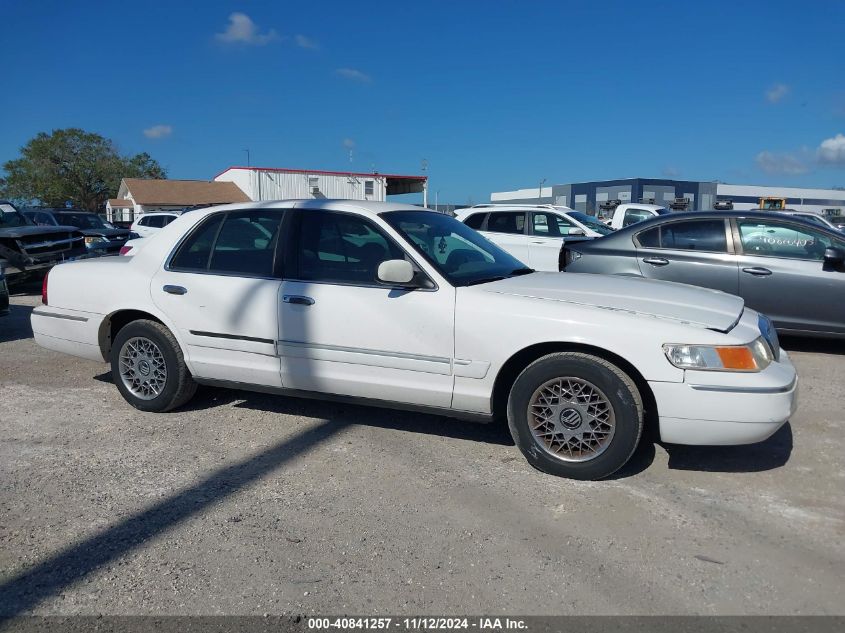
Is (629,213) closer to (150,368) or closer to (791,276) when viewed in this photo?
(791,276)

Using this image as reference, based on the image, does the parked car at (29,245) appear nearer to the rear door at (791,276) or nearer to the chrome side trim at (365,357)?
the chrome side trim at (365,357)

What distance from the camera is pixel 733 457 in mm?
4184

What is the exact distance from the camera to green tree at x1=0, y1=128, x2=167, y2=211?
2454 inches

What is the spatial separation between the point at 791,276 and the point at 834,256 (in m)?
0.42

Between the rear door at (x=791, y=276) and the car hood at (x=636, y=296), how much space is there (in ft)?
8.63

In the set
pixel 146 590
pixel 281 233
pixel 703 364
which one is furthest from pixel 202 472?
pixel 703 364

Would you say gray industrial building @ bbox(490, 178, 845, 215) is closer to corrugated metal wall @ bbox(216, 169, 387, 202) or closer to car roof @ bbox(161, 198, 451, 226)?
corrugated metal wall @ bbox(216, 169, 387, 202)

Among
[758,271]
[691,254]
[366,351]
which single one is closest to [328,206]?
[366,351]

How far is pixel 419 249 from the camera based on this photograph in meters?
4.27

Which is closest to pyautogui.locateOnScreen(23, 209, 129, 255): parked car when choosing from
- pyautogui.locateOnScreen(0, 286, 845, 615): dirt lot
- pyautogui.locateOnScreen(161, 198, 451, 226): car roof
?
pyautogui.locateOnScreen(161, 198, 451, 226): car roof

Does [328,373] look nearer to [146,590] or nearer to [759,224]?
[146,590]

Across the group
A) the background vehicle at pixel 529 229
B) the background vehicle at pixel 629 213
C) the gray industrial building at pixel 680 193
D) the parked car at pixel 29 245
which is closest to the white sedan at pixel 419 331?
the background vehicle at pixel 529 229

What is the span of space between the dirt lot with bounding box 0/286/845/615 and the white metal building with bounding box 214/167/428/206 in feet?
133

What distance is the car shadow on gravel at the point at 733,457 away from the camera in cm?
405
